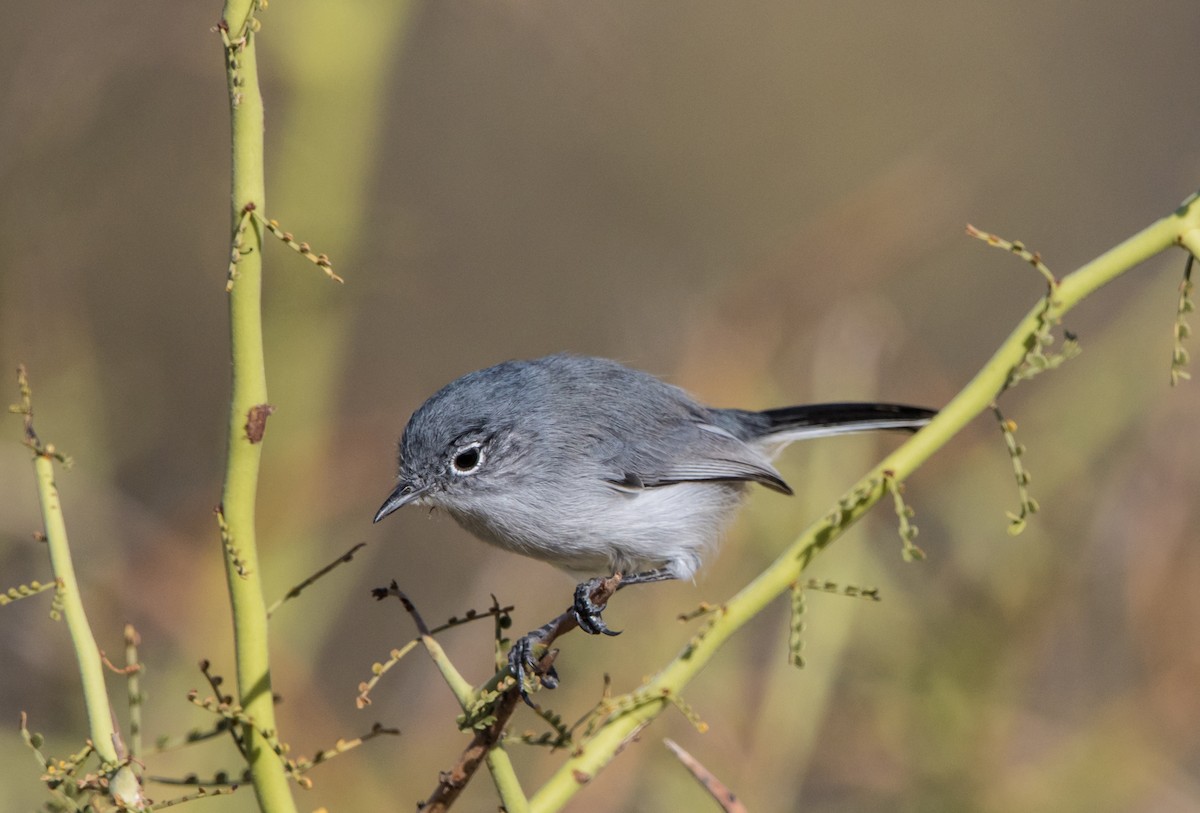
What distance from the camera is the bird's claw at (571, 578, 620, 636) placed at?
7.14ft

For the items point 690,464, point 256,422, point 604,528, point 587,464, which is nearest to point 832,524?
point 256,422

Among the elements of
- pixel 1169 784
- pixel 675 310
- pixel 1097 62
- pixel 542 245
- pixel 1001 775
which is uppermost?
pixel 542 245

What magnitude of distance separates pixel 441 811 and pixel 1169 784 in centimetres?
217

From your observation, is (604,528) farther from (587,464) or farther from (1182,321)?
(1182,321)

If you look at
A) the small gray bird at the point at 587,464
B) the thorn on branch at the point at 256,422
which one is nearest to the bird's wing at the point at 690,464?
the small gray bird at the point at 587,464

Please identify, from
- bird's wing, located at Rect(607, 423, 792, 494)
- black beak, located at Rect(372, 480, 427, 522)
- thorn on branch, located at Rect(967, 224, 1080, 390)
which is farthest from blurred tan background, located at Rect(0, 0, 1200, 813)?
thorn on branch, located at Rect(967, 224, 1080, 390)

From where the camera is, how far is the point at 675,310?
12.4 feet

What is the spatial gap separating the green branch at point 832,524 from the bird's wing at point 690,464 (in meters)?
1.41

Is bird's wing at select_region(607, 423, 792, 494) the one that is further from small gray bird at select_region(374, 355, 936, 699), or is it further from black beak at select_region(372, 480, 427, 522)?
black beak at select_region(372, 480, 427, 522)

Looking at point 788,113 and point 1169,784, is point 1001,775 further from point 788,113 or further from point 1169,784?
point 788,113

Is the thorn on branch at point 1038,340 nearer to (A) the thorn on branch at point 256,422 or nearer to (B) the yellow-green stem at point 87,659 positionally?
(A) the thorn on branch at point 256,422

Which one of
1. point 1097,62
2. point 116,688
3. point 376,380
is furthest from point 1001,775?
point 1097,62

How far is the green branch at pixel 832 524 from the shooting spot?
1466 millimetres

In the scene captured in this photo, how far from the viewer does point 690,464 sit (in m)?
3.07
